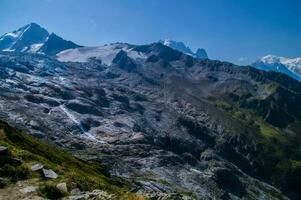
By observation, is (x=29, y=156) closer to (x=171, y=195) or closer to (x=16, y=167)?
(x=16, y=167)

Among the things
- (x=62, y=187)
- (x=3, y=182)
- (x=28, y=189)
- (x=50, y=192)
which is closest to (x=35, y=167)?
(x=3, y=182)

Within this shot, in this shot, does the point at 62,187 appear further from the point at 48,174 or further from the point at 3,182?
the point at 3,182

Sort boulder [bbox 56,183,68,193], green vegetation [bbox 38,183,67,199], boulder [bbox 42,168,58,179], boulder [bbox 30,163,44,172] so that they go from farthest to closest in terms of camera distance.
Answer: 1. boulder [bbox 30,163,44,172]
2. boulder [bbox 42,168,58,179]
3. boulder [bbox 56,183,68,193]
4. green vegetation [bbox 38,183,67,199]

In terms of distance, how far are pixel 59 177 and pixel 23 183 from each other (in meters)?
3.19

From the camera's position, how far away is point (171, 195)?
26266 millimetres

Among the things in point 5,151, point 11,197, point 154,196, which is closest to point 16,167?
point 5,151

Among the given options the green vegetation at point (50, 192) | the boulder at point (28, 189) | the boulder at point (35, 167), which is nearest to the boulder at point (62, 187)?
the green vegetation at point (50, 192)

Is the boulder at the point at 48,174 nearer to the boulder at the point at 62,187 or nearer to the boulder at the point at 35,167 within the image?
the boulder at the point at 35,167

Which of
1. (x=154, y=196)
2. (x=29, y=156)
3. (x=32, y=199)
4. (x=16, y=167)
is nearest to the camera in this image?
(x=32, y=199)

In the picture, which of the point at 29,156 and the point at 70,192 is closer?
the point at 70,192

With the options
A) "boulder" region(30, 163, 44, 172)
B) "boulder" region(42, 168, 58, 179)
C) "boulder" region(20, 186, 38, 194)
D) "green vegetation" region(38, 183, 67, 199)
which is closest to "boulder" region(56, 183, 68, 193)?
"green vegetation" region(38, 183, 67, 199)

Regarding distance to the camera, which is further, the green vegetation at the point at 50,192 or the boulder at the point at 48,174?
the boulder at the point at 48,174

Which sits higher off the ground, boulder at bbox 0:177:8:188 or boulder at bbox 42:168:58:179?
boulder at bbox 42:168:58:179

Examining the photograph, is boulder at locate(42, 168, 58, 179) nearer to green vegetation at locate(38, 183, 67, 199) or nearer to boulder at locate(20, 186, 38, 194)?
boulder at locate(20, 186, 38, 194)
